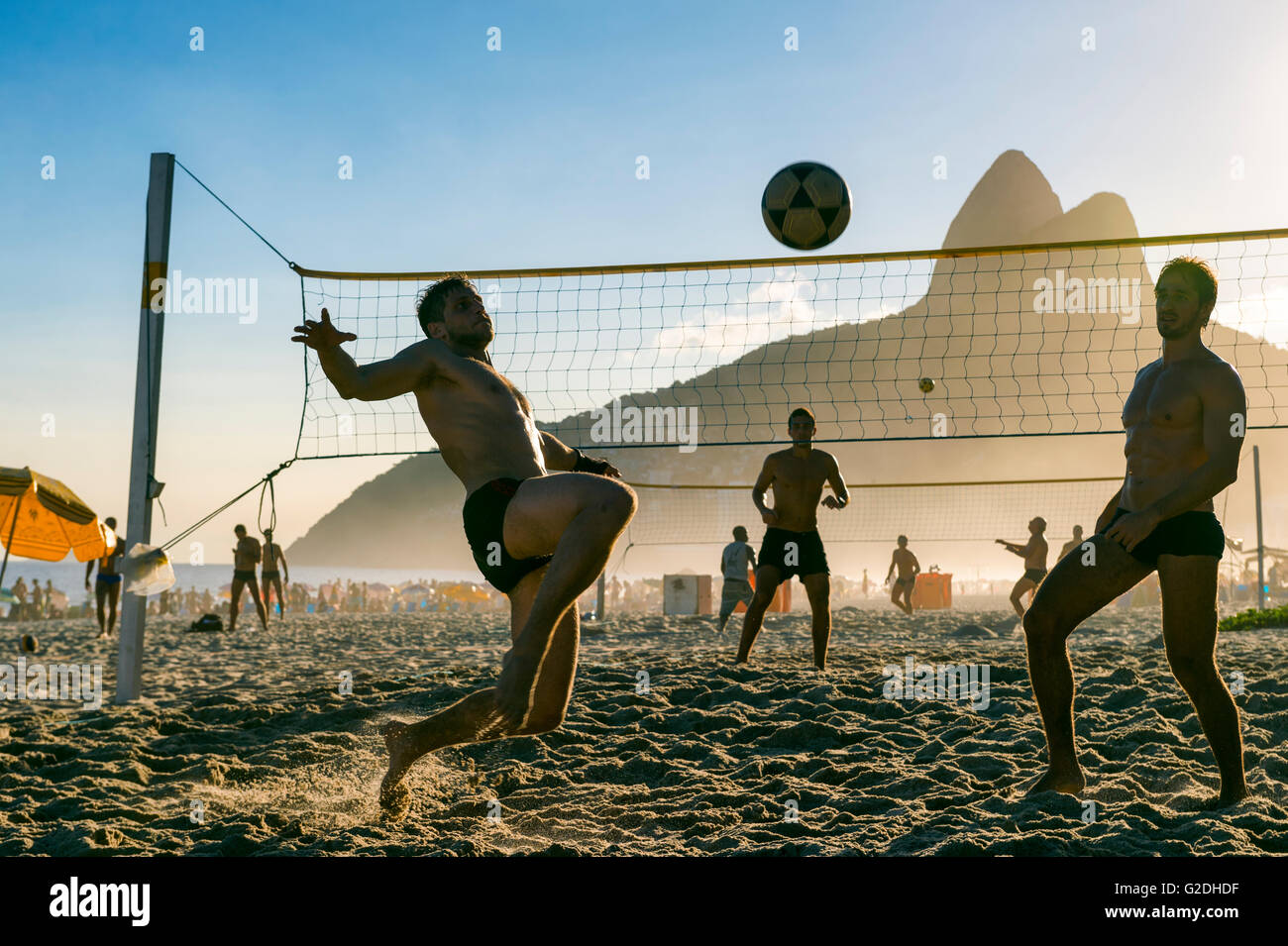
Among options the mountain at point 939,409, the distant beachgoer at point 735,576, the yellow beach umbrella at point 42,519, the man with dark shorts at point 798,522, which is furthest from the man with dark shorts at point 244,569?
the mountain at point 939,409

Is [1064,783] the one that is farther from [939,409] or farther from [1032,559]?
[939,409]

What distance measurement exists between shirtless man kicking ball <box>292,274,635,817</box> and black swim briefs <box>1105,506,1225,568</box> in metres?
1.61

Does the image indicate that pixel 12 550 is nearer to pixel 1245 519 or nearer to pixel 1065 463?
pixel 1065 463

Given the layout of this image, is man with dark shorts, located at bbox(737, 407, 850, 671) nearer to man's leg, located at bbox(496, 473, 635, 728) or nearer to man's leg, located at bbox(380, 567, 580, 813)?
man's leg, located at bbox(380, 567, 580, 813)

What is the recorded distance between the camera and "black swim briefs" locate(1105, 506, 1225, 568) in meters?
2.97

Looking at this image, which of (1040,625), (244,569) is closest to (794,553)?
(1040,625)

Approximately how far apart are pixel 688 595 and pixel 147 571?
36.5ft

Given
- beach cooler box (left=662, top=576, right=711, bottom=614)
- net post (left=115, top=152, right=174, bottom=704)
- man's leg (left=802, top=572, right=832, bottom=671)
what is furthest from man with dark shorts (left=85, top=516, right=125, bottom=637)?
man's leg (left=802, top=572, right=832, bottom=671)

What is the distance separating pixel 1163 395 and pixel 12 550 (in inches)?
314

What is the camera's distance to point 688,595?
15766 millimetres

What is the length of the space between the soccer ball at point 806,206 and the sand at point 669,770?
2.64 m

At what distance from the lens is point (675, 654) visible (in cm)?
749
